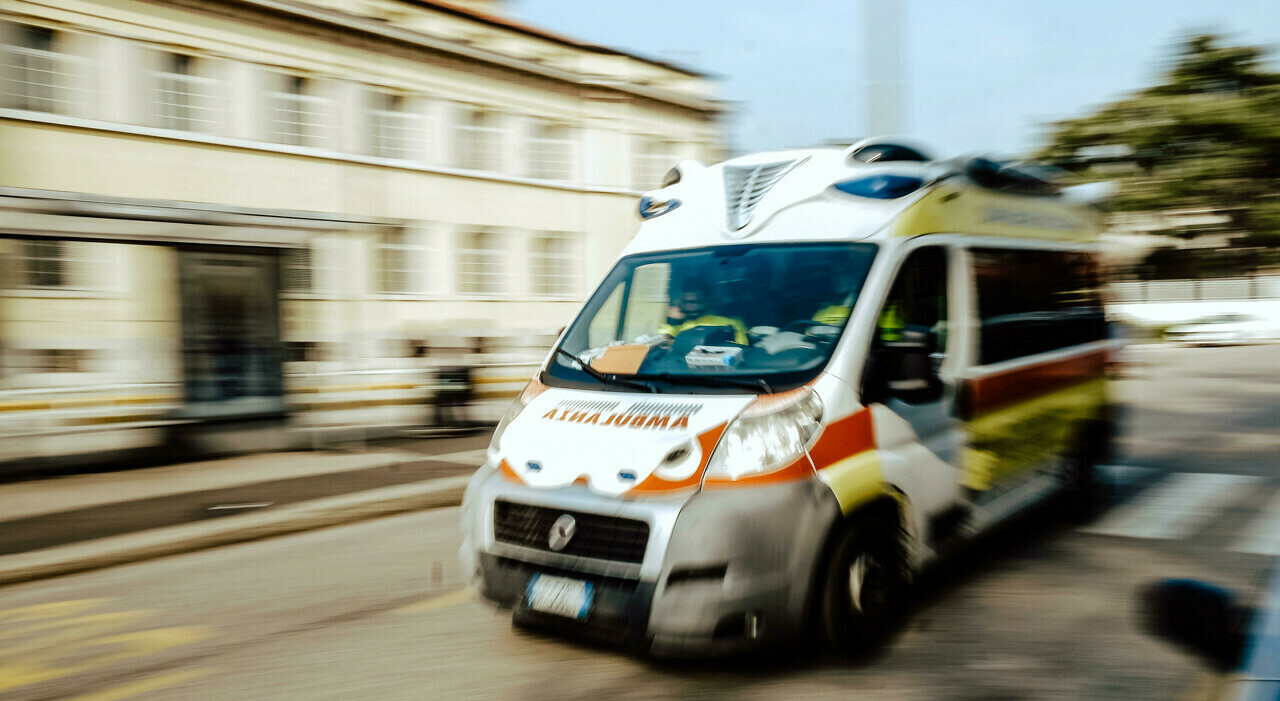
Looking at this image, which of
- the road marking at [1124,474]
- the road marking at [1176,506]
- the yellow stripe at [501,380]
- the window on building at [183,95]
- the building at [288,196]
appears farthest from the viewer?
the window on building at [183,95]

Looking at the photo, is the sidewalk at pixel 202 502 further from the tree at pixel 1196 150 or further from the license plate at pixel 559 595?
the tree at pixel 1196 150

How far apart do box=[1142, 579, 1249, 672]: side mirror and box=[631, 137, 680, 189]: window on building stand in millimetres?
28935

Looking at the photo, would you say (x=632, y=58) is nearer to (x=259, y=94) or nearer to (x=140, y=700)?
(x=259, y=94)

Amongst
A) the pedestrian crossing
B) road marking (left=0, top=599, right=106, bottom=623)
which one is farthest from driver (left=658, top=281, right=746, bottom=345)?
road marking (left=0, top=599, right=106, bottom=623)

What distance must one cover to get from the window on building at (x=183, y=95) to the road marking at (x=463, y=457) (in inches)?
552

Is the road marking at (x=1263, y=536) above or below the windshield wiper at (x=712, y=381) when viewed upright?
below

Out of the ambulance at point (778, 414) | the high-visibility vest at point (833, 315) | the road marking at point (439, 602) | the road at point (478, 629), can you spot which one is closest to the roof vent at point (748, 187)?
the ambulance at point (778, 414)

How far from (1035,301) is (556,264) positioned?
78.2 feet

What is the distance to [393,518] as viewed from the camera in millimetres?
8102

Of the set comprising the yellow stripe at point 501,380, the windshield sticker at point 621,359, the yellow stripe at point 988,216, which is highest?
the yellow stripe at point 988,216

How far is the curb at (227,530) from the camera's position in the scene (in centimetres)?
653

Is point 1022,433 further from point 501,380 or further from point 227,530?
point 501,380

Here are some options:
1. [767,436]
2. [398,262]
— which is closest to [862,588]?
[767,436]

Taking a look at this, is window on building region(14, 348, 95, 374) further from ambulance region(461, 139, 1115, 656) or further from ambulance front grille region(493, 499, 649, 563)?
ambulance front grille region(493, 499, 649, 563)
